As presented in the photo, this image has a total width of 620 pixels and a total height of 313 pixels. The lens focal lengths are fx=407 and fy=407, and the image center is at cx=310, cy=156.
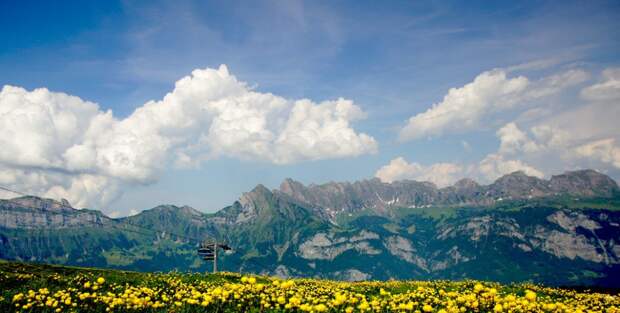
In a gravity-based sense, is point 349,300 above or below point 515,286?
above

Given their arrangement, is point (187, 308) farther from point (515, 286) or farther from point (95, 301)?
point (515, 286)

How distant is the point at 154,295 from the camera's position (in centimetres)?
1455

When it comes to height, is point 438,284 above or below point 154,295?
below

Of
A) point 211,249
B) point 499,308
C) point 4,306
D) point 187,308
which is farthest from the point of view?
point 211,249

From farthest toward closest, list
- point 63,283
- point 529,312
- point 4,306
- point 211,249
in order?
point 211,249 < point 63,283 < point 4,306 < point 529,312

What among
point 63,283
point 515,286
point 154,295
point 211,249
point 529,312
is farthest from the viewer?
point 211,249

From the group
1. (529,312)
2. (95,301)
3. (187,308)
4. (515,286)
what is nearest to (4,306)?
(95,301)

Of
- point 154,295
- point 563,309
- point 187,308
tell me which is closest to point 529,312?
point 563,309

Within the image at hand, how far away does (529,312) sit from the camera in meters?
9.78

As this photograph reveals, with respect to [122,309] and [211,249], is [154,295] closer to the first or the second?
[122,309]

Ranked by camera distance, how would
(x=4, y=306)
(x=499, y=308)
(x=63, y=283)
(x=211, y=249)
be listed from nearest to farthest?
(x=499, y=308), (x=4, y=306), (x=63, y=283), (x=211, y=249)

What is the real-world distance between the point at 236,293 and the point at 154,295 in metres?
4.83

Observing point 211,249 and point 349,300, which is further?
point 211,249

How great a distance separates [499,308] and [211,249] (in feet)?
267
